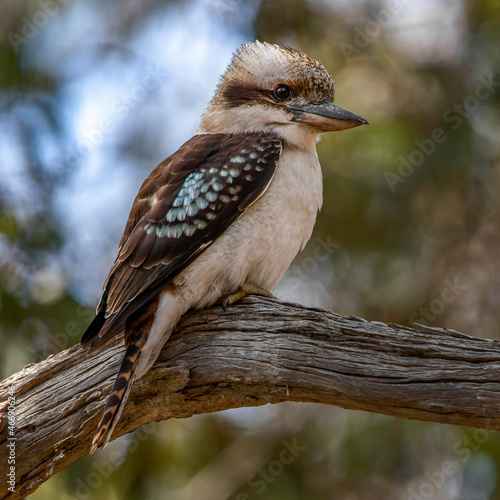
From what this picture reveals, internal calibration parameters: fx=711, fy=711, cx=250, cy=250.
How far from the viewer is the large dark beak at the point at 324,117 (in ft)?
9.19

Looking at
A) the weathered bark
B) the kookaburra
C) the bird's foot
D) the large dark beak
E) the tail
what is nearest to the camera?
the weathered bark

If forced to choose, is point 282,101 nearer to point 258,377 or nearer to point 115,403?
point 258,377

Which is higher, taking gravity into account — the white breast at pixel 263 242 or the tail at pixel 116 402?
the white breast at pixel 263 242

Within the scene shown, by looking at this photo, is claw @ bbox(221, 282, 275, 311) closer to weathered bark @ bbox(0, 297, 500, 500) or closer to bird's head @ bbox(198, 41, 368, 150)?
weathered bark @ bbox(0, 297, 500, 500)

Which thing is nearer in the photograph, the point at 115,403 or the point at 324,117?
the point at 115,403

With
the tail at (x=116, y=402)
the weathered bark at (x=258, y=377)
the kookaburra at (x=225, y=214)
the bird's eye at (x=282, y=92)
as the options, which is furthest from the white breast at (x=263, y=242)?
the tail at (x=116, y=402)

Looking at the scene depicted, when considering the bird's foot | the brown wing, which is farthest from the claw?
the brown wing

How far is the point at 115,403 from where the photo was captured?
2260mm

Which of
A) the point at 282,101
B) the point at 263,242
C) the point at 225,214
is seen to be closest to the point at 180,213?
the point at 225,214

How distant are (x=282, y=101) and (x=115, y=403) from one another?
4.47ft

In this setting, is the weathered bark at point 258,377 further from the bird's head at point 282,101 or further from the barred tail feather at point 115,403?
the bird's head at point 282,101

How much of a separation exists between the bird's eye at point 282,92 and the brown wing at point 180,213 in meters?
0.21

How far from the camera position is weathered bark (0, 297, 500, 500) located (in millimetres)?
1998

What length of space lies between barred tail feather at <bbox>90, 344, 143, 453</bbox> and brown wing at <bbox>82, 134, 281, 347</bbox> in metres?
0.13
